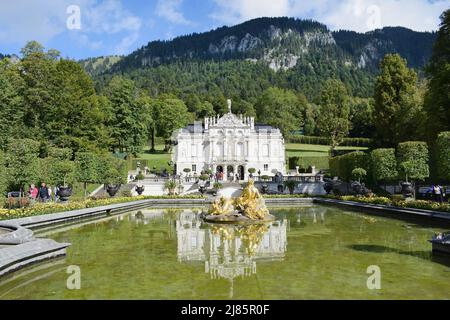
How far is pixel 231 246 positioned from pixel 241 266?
106 inches

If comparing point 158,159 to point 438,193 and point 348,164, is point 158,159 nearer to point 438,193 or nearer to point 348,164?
point 348,164

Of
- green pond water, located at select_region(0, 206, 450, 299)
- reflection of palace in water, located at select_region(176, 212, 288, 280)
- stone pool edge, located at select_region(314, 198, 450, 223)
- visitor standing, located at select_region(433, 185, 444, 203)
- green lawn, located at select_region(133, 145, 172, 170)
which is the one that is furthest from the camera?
green lawn, located at select_region(133, 145, 172, 170)

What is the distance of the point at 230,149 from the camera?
6309 cm

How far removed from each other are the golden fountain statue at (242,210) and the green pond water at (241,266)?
7.59ft

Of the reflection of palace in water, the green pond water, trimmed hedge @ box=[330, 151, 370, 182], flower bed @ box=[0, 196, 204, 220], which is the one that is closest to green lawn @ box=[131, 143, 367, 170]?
trimmed hedge @ box=[330, 151, 370, 182]

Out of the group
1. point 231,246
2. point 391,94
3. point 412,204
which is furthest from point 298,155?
point 231,246

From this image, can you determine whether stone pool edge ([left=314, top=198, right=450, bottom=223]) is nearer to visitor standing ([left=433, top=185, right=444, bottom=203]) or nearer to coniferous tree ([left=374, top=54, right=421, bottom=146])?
visitor standing ([left=433, top=185, right=444, bottom=203])

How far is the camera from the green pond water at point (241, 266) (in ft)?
24.5

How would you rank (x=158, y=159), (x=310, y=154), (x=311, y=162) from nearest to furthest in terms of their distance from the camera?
(x=311, y=162)
(x=158, y=159)
(x=310, y=154)

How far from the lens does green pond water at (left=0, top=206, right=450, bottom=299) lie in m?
7.47

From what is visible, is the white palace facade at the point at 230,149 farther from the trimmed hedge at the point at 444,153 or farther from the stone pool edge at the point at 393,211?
the trimmed hedge at the point at 444,153

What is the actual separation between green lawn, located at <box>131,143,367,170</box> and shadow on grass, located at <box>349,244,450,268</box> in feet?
177
